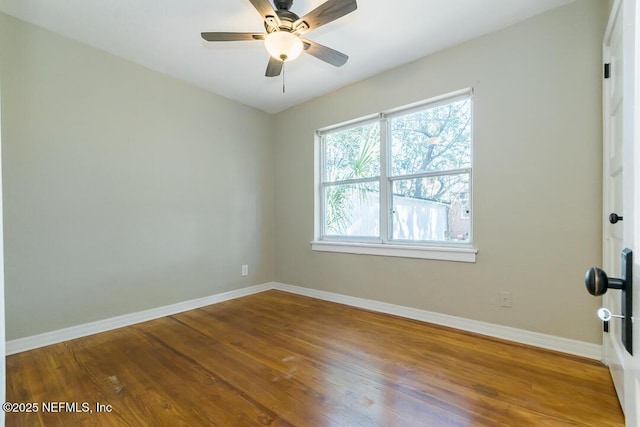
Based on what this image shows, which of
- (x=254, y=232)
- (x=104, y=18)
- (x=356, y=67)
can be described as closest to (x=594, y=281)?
(x=356, y=67)

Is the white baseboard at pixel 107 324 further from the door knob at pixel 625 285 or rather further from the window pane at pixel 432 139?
the door knob at pixel 625 285

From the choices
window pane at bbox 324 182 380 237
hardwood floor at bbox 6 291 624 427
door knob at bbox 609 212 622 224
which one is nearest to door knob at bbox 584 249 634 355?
door knob at bbox 609 212 622 224

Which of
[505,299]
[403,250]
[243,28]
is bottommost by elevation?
[505,299]

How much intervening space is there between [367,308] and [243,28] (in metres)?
2.94

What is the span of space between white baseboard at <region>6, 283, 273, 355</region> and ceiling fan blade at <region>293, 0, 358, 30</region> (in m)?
2.94

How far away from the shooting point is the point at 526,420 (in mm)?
1491

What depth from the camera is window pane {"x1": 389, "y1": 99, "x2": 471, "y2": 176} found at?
2744 mm

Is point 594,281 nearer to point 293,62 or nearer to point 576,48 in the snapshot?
point 576,48

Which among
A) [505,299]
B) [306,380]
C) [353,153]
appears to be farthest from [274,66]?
[505,299]

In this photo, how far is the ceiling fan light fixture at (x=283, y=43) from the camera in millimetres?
1928

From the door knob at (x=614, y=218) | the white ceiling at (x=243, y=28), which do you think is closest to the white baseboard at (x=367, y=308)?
the door knob at (x=614, y=218)

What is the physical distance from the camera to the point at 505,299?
8.02 ft

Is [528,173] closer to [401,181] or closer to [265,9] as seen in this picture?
[401,181]

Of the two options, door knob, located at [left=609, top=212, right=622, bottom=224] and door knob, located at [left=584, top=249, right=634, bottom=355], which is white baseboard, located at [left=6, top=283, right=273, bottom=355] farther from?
door knob, located at [left=609, top=212, right=622, bottom=224]
